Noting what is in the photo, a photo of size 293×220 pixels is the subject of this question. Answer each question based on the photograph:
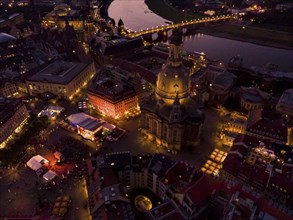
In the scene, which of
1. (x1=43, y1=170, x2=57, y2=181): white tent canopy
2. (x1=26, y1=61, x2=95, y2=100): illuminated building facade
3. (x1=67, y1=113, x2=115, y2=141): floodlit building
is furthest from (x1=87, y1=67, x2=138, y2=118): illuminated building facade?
(x1=43, y1=170, x2=57, y2=181): white tent canopy

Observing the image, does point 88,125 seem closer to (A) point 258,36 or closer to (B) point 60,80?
(B) point 60,80

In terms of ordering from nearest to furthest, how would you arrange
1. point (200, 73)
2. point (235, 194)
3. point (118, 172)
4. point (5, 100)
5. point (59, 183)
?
1. point (235, 194)
2. point (118, 172)
3. point (59, 183)
4. point (5, 100)
5. point (200, 73)

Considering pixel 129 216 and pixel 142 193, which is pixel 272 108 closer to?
pixel 142 193

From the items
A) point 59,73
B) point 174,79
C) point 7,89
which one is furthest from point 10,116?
point 174,79

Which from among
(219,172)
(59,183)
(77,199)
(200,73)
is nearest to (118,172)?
(77,199)

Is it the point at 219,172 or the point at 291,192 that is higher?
the point at 291,192

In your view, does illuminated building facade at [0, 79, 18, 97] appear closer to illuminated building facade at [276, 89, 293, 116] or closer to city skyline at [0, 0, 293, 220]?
city skyline at [0, 0, 293, 220]
